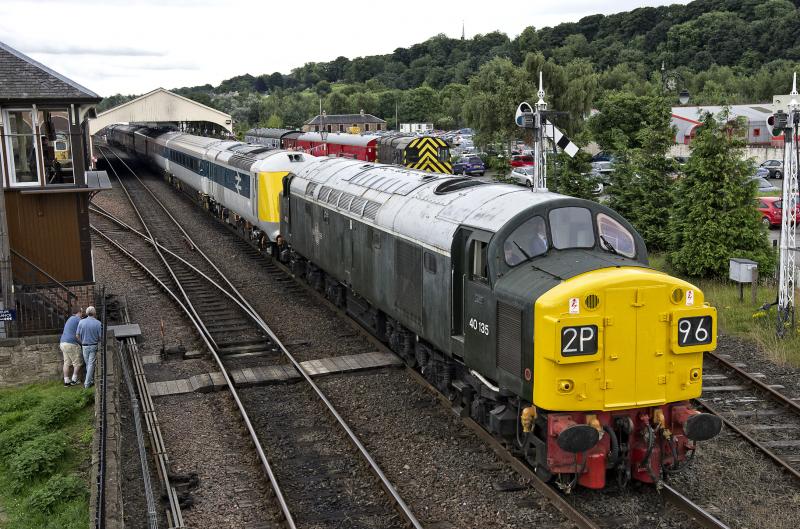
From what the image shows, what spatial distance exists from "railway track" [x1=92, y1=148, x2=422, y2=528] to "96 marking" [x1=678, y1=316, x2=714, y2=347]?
3.68m

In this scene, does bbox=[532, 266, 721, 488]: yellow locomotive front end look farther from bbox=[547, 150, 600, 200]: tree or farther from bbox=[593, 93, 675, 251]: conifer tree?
bbox=[547, 150, 600, 200]: tree

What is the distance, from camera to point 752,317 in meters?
18.2

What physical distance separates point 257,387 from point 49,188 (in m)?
6.25

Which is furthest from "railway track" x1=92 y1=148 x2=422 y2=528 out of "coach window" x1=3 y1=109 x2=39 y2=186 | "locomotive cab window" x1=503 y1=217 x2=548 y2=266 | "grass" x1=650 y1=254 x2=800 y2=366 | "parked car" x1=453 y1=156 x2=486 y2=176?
"parked car" x1=453 y1=156 x2=486 y2=176

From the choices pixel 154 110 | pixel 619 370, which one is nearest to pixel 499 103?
pixel 154 110

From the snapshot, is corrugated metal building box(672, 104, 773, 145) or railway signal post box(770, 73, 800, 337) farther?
corrugated metal building box(672, 104, 773, 145)

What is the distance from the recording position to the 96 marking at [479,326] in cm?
1070

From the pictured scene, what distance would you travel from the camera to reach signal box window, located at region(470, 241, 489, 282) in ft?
35.5

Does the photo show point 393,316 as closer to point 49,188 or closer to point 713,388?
point 713,388

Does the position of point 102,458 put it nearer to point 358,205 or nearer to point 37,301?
point 37,301

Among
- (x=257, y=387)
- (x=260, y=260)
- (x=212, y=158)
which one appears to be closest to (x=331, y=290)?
(x=257, y=387)

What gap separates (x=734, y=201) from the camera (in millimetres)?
21047

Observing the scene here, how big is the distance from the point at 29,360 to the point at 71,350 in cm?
134

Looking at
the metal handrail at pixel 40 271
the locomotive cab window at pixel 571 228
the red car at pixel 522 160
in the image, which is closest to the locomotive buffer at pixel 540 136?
the locomotive cab window at pixel 571 228
